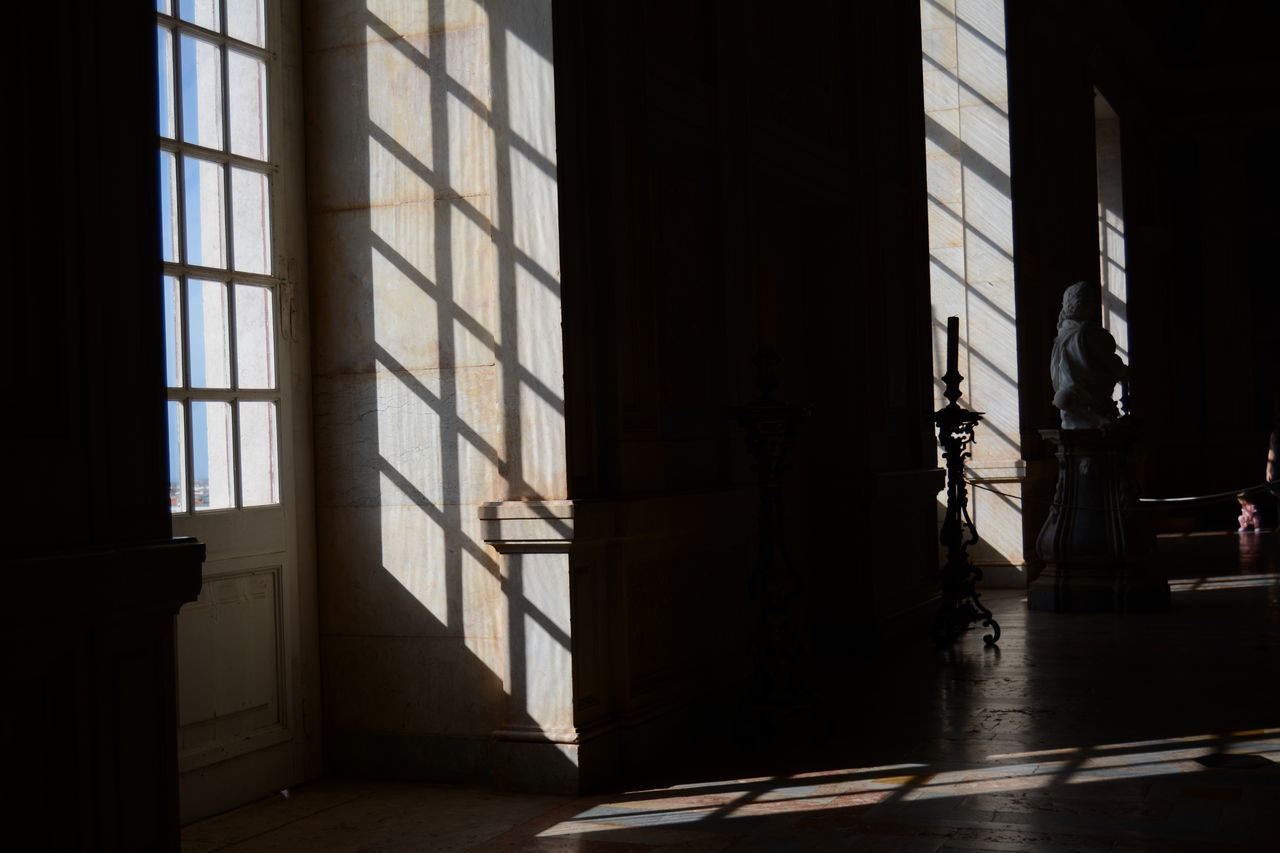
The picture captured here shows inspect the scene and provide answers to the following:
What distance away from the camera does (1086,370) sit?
31.5 feet

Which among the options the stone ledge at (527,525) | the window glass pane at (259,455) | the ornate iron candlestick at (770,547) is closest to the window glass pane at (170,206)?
the window glass pane at (259,455)

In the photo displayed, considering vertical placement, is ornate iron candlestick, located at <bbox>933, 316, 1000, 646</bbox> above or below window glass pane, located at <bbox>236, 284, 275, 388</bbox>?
below

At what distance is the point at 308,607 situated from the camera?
18.2 ft

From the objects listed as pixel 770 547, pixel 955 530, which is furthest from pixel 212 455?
pixel 955 530

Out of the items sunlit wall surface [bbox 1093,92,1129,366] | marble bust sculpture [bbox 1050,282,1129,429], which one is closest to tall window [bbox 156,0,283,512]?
marble bust sculpture [bbox 1050,282,1129,429]

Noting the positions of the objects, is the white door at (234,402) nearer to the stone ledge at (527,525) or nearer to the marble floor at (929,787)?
the marble floor at (929,787)

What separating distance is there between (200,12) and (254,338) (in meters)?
1.24

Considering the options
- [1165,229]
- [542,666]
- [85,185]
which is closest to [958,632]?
[542,666]

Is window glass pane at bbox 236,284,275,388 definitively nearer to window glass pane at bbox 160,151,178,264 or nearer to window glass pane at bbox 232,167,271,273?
window glass pane at bbox 232,167,271,273

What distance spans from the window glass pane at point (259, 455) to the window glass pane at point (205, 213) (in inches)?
23.1

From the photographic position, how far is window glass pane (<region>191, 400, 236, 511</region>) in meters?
4.96

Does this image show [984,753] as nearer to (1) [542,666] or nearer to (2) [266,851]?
(1) [542,666]

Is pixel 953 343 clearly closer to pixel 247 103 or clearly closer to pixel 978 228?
pixel 978 228

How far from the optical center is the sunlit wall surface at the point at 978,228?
12.0m
